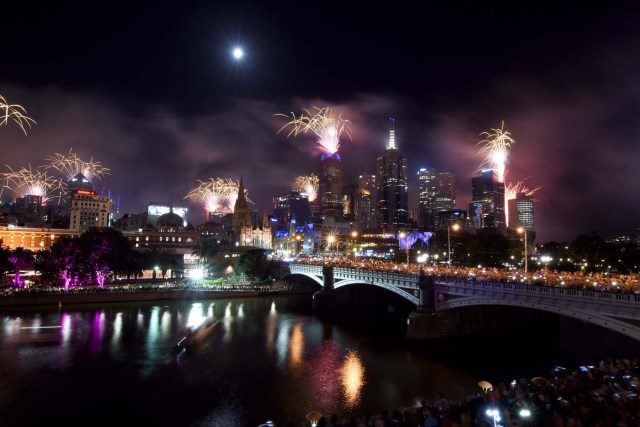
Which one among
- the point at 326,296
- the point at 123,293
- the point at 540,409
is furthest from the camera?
the point at 123,293

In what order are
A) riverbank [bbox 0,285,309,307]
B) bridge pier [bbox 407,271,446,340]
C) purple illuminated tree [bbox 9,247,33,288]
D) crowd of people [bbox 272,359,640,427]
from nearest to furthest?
crowd of people [bbox 272,359,640,427]
bridge pier [bbox 407,271,446,340]
riverbank [bbox 0,285,309,307]
purple illuminated tree [bbox 9,247,33,288]

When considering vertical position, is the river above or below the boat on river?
below

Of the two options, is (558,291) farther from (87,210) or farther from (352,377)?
(87,210)

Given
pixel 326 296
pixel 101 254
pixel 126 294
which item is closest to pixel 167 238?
pixel 101 254

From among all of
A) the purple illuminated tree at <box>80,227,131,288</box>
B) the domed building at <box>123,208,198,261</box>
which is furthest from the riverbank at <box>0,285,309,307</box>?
the domed building at <box>123,208,198,261</box>

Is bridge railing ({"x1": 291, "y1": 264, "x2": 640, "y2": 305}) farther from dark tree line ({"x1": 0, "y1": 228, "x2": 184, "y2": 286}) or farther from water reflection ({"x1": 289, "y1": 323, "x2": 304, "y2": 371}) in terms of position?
dark tree line ({"x1": 0, "y1": 228, "x2": 184, "y2": 286})

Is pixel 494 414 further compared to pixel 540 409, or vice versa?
pixel 540 409

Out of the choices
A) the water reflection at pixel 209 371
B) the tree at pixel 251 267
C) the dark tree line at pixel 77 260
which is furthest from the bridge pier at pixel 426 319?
the dark tree line at pixel 77 260
